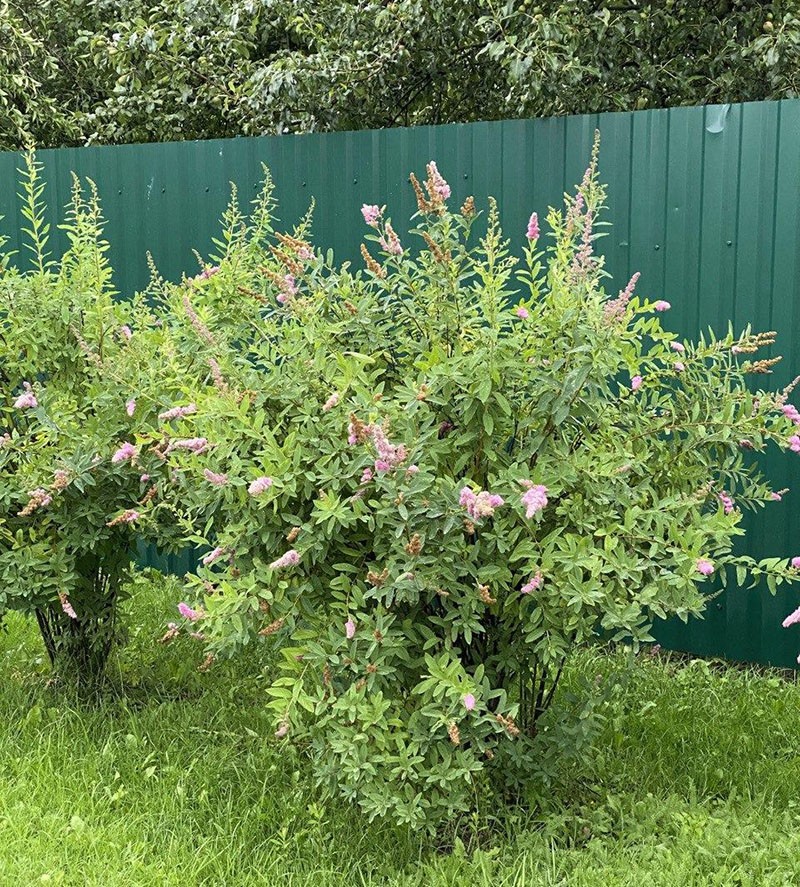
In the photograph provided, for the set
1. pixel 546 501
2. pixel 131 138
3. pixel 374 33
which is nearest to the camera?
Result: pixel 546 501

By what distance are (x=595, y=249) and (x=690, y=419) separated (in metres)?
1.78

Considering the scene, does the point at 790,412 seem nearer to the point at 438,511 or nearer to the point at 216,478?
the point at 438,511

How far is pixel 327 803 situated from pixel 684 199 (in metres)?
2.65

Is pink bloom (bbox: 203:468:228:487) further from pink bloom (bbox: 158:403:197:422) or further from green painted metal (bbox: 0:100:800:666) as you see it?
green painted metal (bbox: 0:100:800:666)

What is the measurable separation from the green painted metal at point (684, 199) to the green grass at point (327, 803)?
533 millimetres

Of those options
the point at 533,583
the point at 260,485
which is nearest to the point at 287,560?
the point at 260,485

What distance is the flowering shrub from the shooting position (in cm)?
390

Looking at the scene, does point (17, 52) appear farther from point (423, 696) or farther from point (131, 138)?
point (423, 696)

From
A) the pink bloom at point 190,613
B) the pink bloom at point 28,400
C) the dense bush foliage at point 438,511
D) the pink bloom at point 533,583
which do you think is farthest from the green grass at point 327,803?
the pink bloom at point 28,400

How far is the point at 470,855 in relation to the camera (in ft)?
10.7

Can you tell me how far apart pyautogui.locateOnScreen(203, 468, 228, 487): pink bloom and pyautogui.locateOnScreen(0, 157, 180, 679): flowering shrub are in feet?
1.94

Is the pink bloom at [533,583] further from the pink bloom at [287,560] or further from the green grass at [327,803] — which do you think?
the green grass at [327,803]

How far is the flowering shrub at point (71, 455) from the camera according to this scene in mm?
3902

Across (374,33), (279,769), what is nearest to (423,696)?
(279,769)
